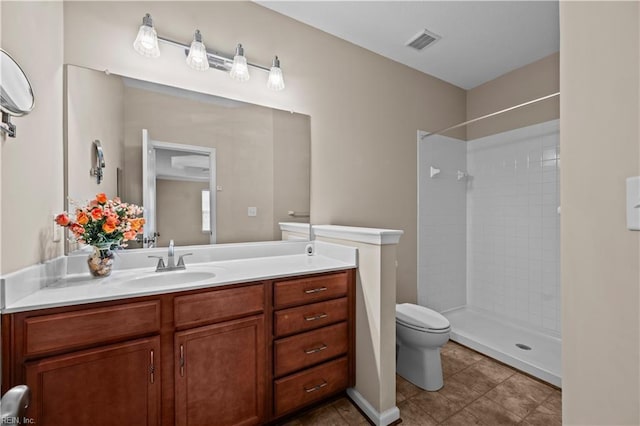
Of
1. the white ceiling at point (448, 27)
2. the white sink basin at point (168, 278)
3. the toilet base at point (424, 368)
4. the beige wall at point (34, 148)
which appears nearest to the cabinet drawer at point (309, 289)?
the white sink basin at point (168, 278)

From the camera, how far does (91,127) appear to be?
1475 mm

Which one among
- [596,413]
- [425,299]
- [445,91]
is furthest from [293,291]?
[445,91]

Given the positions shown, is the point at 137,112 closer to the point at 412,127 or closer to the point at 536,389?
the point at 412,127

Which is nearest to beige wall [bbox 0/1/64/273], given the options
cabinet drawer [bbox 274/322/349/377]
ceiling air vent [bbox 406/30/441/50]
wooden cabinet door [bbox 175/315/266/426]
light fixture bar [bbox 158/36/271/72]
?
light fixture bar [bbox 158/36/271/72]

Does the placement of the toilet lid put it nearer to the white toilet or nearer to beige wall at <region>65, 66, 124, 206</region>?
the white toilet

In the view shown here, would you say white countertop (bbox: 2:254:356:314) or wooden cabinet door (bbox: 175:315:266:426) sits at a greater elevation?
white countertop (bbox: 2:254:356:314)

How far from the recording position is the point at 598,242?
2.09 ft

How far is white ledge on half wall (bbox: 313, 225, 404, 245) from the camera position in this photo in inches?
60.1

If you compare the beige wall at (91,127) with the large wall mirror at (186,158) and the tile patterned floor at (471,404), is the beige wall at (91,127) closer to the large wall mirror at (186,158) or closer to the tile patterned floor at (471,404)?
the large wall mirror at (186,158)

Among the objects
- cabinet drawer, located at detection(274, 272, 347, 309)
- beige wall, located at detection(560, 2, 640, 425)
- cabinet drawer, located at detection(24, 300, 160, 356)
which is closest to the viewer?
beige wall, located at detection(560, 2, 640, 425)

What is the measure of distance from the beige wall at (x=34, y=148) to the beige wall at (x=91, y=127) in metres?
0.05

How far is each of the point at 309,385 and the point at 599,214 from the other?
150cm

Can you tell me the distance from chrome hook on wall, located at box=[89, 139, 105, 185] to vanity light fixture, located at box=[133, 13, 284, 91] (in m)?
0.59

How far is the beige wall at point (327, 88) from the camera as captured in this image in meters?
1.56
